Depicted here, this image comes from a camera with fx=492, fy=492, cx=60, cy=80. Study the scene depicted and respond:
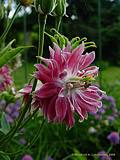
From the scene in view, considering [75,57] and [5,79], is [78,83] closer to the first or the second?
[75,57]

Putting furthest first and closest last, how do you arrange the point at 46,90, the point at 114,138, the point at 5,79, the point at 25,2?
the point at 114,138
the point at 5,79
the point at 25,2
the point at 46,90

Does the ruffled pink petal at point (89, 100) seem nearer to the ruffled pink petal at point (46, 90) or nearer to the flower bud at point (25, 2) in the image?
the ruffled pink petal at point (46, 90)

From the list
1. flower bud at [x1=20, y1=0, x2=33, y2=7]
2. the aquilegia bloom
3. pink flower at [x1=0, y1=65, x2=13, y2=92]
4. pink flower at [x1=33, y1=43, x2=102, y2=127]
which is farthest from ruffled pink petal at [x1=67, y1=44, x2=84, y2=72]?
the aquilegia bloom

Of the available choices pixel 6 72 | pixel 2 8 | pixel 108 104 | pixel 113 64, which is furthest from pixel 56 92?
pixel 113 64

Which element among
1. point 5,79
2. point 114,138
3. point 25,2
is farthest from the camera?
point 114,138

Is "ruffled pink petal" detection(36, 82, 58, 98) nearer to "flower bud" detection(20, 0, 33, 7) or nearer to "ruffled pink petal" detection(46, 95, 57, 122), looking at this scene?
"ruffled pink petal" detection(46, 95, 57, 122)

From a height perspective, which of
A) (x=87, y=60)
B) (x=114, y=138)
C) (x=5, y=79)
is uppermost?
(x=87, y=60)

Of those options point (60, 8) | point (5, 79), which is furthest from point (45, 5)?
point (5, 79)

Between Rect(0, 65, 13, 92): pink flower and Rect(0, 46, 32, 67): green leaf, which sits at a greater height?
Rect(0, 46, 32, 67): green leaf
